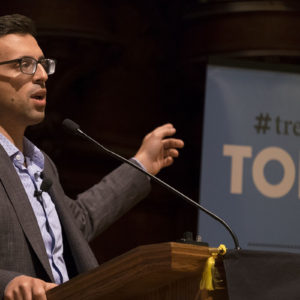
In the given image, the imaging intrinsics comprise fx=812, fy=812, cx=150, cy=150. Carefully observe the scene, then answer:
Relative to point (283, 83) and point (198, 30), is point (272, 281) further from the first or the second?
point (198, 30)

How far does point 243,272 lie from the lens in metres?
1.60

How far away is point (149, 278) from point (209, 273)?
117 mm

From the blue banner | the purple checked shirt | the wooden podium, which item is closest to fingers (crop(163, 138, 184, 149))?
the purple checked shirt

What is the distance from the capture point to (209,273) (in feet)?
5.17

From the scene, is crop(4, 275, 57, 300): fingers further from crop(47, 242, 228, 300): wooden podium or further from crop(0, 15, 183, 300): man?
crop(0, 15, 183, 300): man

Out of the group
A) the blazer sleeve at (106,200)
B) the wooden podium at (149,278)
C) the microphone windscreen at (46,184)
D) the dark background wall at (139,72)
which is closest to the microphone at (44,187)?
the microphone windscreen at (46,184)

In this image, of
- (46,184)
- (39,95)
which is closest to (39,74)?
(39,95)

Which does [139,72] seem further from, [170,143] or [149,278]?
[149,278]

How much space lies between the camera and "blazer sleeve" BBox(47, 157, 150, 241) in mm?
2461

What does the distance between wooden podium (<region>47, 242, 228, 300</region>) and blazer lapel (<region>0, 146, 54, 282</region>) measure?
395mm

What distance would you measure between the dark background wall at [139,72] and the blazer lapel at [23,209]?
64.3 inches

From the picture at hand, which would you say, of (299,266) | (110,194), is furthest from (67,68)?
(299,266)

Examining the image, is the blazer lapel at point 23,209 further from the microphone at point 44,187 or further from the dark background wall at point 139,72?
the dark background wall at point 139,72

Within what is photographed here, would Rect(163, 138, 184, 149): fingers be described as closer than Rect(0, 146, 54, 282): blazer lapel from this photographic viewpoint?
No
